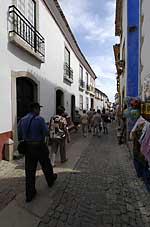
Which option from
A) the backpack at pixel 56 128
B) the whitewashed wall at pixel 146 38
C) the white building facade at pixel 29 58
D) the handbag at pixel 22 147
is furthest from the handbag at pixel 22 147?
the whitewashed wall at pixel 146 38

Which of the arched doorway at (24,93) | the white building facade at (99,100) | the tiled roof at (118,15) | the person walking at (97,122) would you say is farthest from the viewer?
the white building facade at (99,100)

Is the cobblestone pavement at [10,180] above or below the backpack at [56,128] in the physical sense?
below

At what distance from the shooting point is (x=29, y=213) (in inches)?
142

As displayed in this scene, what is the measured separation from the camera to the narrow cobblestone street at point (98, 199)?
3.40m

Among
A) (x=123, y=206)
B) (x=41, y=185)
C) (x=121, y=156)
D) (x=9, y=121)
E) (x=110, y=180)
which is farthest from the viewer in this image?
(x=121, y=156)

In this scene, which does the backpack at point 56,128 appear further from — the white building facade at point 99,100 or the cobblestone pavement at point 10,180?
the white building facade at point 99,100

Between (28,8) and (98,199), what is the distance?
7.29m

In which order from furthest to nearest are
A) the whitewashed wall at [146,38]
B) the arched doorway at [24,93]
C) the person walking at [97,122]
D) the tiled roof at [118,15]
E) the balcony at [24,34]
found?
the tiled roof at [118,15], the person walking at [97,122], the arched doorway at [24,93], the balcony at [24,34], the whitewashed wall at [146,38]

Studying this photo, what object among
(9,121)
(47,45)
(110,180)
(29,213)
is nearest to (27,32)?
(47,45)

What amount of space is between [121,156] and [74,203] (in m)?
4.23

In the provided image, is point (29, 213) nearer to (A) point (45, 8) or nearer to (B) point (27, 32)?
(B) point (27, 32)

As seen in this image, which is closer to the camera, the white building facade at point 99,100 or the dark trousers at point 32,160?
the dark trousers at point 32,160

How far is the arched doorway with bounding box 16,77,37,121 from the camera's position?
26.5ft

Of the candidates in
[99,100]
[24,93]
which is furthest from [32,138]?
[99,100]
